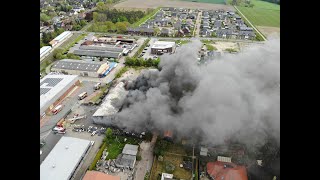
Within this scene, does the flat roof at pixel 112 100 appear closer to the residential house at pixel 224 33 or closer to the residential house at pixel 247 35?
the residential house at pixel 224 33

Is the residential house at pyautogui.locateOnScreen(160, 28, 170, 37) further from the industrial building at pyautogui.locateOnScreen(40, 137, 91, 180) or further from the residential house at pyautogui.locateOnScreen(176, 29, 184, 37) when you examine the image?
the industrial building at pyautogui.locateOnScreen(40, 137, 91, 180)

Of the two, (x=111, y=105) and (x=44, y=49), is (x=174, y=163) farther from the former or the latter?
(x=44, y=49)

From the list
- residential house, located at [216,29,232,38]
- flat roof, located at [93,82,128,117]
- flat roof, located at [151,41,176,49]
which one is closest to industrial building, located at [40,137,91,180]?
flat roof, located at [93,82,128,117]

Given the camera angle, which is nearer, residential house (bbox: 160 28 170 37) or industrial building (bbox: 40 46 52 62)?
industrial building (bbox: 40 46 52 62)

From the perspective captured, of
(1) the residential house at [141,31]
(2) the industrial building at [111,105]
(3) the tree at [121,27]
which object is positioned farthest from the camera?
(3) the tree at [121,27]

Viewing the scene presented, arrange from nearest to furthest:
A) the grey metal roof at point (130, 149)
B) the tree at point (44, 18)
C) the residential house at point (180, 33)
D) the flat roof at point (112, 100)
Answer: the grey metal roof at point (130, 149) → the flat roof at point (112, 100) → the residential house at point (180, 33) → the tree at point (44, 18)

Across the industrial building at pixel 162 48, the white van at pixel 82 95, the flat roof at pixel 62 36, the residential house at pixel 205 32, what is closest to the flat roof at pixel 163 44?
the industrial building at pixel 162 48

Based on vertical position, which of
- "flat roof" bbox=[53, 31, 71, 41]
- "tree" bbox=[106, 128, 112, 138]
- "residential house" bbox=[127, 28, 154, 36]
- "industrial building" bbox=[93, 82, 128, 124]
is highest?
"residential house" bbox=[127, 28, 154, 36]
